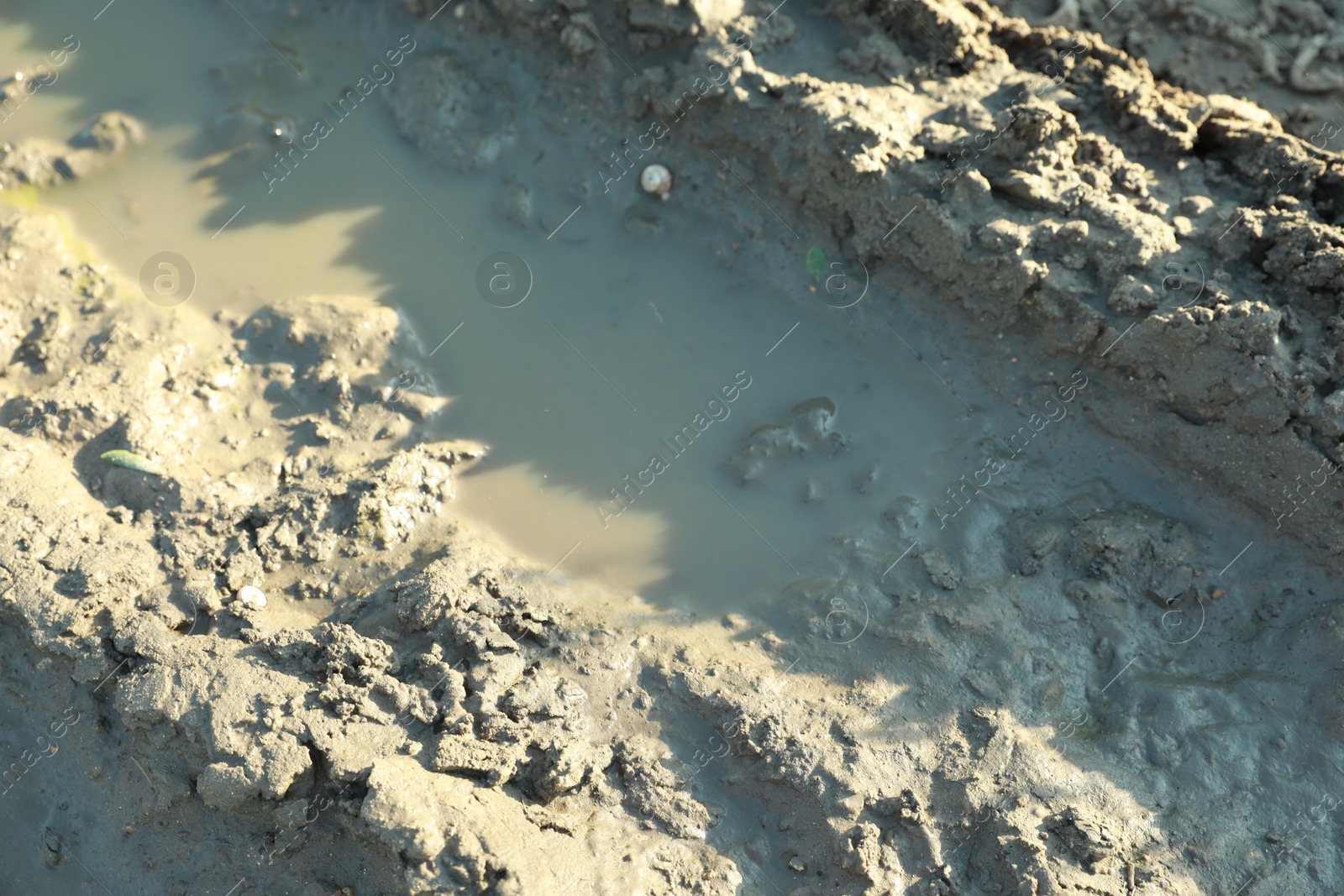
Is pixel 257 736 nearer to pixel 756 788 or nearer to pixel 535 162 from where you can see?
pixel 756 788

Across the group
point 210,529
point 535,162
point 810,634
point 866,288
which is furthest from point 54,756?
point 866,288

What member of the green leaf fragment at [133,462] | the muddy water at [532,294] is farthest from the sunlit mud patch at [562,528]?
the green leaf fragment at [133,462]

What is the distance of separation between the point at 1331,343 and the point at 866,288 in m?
2.05

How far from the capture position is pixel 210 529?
3822mm

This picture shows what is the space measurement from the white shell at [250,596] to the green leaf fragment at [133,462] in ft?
2.41

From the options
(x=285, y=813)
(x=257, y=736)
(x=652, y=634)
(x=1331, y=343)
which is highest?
(x=257, y=736)

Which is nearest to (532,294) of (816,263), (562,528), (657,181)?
(657,181)

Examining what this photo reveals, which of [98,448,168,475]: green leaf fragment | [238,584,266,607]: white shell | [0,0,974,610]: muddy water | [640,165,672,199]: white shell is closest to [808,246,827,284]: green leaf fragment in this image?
[0,0,974,610]: muddy water

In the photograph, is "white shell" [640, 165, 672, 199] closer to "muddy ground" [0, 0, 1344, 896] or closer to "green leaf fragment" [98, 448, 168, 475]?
"muddy ground" [0, 0, 1344, 896]

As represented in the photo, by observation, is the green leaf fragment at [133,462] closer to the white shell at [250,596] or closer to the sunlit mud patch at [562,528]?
the white shell at [250,596]

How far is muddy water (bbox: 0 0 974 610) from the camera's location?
4195 millimetres

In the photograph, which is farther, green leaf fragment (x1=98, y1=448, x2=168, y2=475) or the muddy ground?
green leaf fragment (x1=98, y1=448, x2=168, y2=475)

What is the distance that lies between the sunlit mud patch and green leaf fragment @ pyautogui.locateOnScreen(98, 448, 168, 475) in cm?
138

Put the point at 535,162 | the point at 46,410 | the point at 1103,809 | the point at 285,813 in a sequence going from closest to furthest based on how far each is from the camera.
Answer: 1. the point at 285,813
2. the point at 1103,809
3. the point at 46,410
4. the point at 535,162
